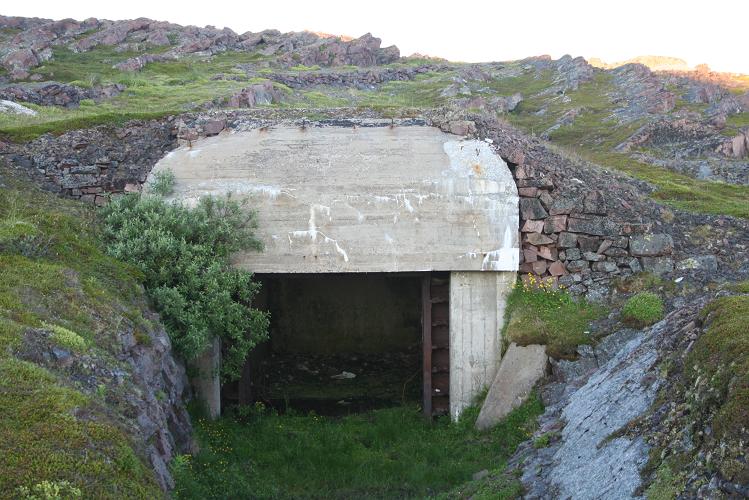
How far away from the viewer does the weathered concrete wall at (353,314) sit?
18.5 meters

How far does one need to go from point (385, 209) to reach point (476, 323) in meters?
2.51

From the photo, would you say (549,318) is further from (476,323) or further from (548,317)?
(476,323)

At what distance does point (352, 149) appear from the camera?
1254 centimetres

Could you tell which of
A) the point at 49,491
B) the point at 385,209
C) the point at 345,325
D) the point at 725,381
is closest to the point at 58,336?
the point at 49,491

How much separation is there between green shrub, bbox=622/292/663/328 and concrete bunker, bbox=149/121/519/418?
1959 millimetres

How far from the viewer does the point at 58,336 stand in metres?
7.27

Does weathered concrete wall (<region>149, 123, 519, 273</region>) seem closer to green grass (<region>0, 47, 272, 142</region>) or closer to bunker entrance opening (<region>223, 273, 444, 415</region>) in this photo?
green grass (<region>0, 47, 272, 142</region>)

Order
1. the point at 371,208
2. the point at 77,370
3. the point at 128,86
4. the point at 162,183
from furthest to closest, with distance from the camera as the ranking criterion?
the point at 128,86, the point at 371,208, the point at 162,183, the point at 77,370

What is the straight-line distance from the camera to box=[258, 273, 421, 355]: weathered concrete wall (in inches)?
727

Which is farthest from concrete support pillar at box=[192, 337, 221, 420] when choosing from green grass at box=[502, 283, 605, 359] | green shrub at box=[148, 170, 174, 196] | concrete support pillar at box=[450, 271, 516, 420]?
green grass at box=[502, 283, 605, 359]

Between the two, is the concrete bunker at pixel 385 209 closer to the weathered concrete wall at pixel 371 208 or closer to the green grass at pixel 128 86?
the weathered concrete wall at pixel 371 208

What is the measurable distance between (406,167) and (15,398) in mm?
7723

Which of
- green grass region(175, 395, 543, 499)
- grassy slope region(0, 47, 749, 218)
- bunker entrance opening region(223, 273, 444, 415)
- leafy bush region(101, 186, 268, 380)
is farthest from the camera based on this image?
bunker entrance opening region(223, 273, 444, 415)

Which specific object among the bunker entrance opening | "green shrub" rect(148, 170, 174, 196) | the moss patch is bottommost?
the bunker entrance opening
